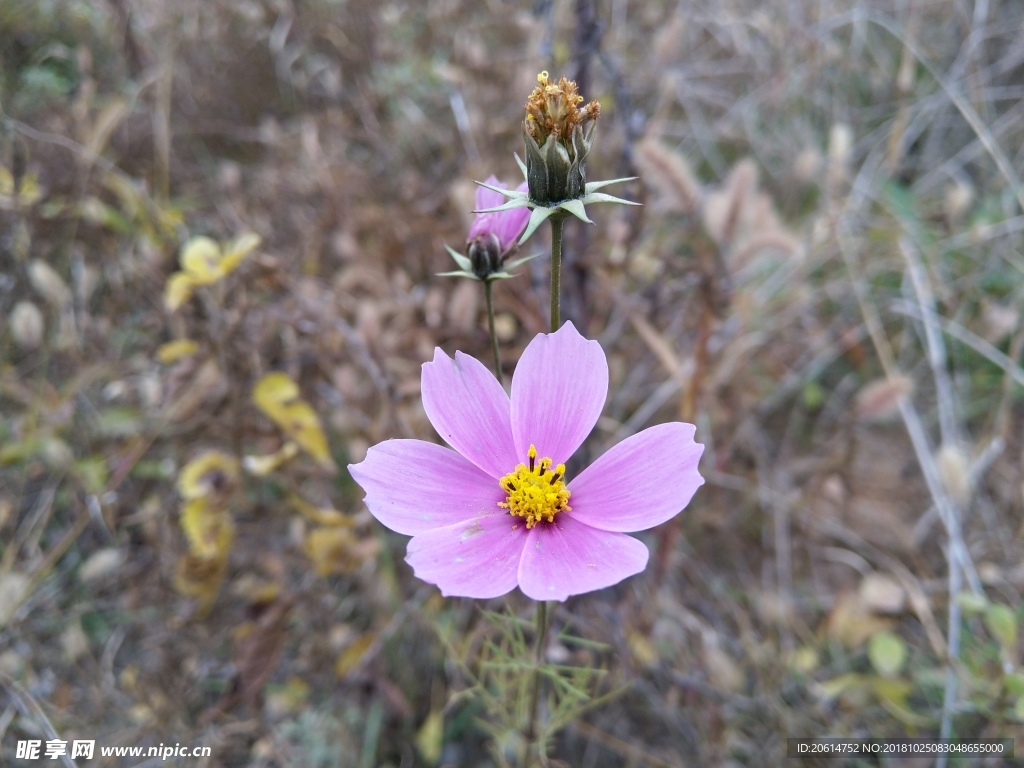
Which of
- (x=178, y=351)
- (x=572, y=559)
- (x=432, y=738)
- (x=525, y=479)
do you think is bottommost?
(x=432, y=738)

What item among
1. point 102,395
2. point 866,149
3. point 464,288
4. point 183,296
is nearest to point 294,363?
point 183,296

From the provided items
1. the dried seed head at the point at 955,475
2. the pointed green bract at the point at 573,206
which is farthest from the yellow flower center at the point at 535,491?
the dried seed head at the point at 955,475

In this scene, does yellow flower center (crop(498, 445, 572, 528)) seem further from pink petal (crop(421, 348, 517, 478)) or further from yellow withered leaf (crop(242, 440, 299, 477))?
yellow withered leaf (crop(242, 440, 299, 477))

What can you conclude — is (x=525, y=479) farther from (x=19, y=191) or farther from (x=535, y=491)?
(x=19, y=191)

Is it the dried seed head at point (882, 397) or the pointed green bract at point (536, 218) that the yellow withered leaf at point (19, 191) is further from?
the dried seed head at point (882, 397)

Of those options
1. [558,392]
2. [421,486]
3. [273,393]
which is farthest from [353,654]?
[558,392]

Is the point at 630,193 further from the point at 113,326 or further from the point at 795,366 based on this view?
the point at 113,326
